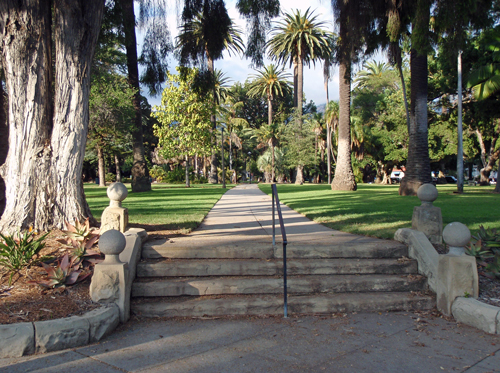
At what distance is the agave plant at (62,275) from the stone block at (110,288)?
46 cm

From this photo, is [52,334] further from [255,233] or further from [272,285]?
[255,233]

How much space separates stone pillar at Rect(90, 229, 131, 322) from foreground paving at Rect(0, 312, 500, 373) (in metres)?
0.29

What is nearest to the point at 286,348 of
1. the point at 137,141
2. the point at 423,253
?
the point at 423,253

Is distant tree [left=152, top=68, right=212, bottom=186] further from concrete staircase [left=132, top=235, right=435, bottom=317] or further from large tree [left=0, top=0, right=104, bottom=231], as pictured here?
concrete staircase [left=132, top=235, right=435, bottom=317]

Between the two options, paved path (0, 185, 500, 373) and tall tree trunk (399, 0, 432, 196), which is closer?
paved path (0, 185, 500, 373)

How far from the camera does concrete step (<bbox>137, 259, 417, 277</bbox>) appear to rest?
5383 millimetres

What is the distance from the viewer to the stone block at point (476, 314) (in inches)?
170

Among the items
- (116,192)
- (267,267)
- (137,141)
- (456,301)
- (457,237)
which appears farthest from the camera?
(137,141)

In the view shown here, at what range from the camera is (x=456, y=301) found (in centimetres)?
475

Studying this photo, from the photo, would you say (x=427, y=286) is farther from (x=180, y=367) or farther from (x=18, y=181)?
(x=18, y=181)

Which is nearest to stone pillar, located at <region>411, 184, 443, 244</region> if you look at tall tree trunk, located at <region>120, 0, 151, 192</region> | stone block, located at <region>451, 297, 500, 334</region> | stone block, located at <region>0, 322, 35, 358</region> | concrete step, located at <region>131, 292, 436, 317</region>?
concrete step, located at <region>131, 292, 436, 317</region>

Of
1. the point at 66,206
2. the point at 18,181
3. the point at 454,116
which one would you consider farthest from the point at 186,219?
the point at 454,116

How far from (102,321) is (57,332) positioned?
453 millimetres

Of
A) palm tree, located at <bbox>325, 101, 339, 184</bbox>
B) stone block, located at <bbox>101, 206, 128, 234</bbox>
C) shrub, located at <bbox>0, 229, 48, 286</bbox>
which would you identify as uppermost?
palm tree, located at <bbox>325, 101, 339, 184</bbox>
